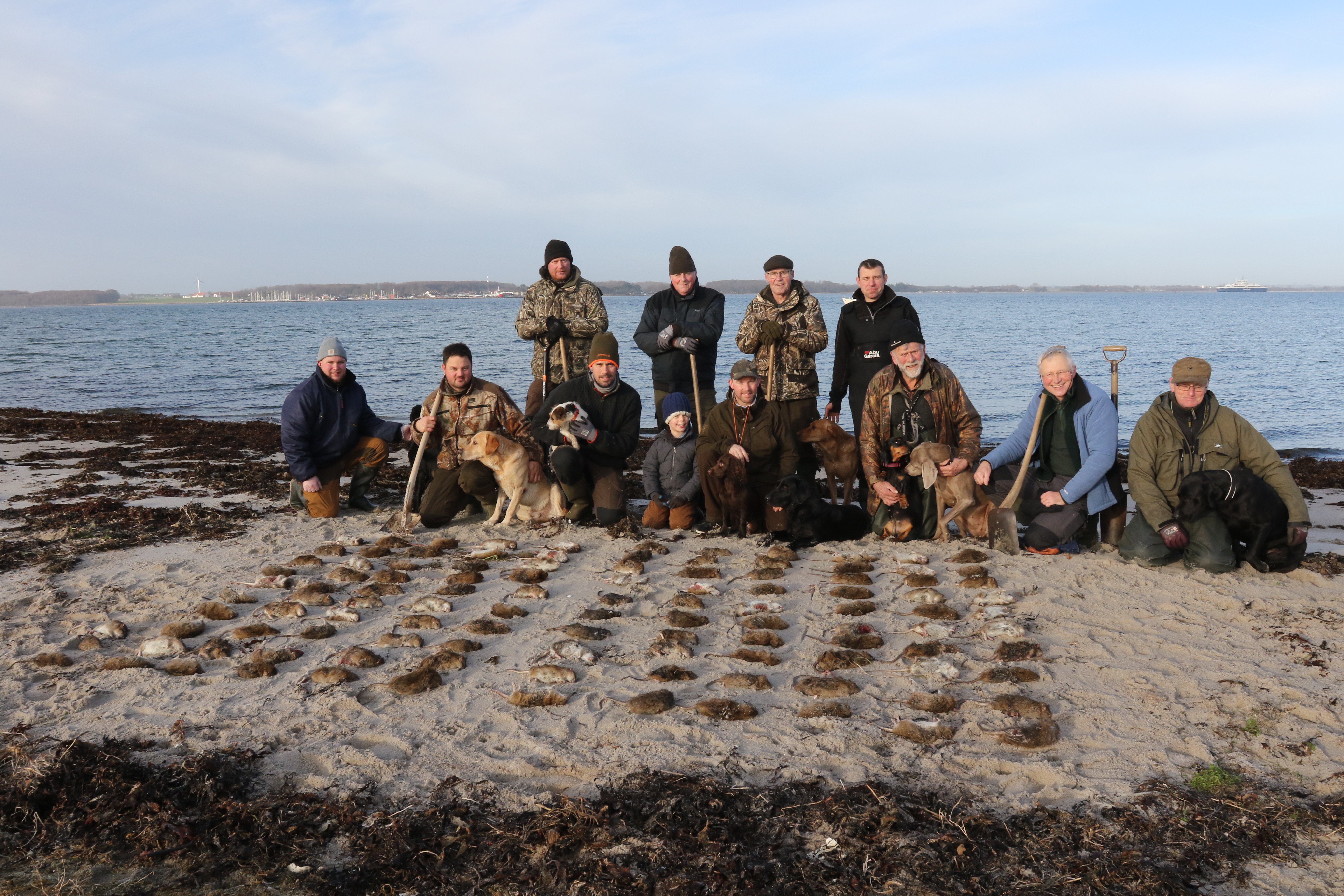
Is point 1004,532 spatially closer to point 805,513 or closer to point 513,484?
point 805,513

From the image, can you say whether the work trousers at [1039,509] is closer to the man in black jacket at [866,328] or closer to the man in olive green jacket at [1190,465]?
the man in olive green jacket at [1190,465]

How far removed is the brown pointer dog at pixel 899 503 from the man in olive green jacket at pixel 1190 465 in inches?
64.4

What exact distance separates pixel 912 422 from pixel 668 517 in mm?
2238

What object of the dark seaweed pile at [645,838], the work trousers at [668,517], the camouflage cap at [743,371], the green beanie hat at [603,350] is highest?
the green beanie hat at [603,350]

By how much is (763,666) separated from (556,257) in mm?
5338

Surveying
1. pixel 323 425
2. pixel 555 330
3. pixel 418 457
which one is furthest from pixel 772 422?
pixel 323 425

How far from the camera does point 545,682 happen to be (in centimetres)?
463

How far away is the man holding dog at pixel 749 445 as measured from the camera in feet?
25.2

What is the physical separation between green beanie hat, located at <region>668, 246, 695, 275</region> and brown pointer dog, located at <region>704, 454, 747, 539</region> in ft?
6.39

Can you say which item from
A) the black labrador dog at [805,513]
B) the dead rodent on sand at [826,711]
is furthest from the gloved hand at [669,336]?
the dead rodent on sand at [826,711]

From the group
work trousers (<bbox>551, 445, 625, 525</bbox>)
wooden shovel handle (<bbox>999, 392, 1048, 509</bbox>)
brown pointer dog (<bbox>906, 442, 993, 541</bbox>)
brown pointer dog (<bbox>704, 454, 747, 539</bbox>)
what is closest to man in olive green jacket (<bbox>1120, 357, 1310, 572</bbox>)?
wooden shovel handle (<bbox>999, 392, 1048, 509</bbox>)

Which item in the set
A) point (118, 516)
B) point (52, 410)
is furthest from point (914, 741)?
point (52, 410)

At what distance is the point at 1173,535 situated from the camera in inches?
253

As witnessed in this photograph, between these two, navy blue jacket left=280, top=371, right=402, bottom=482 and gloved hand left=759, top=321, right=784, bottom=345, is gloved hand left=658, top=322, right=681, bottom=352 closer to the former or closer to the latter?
gloved hand left=759, top=321, right=784, bottom=345
